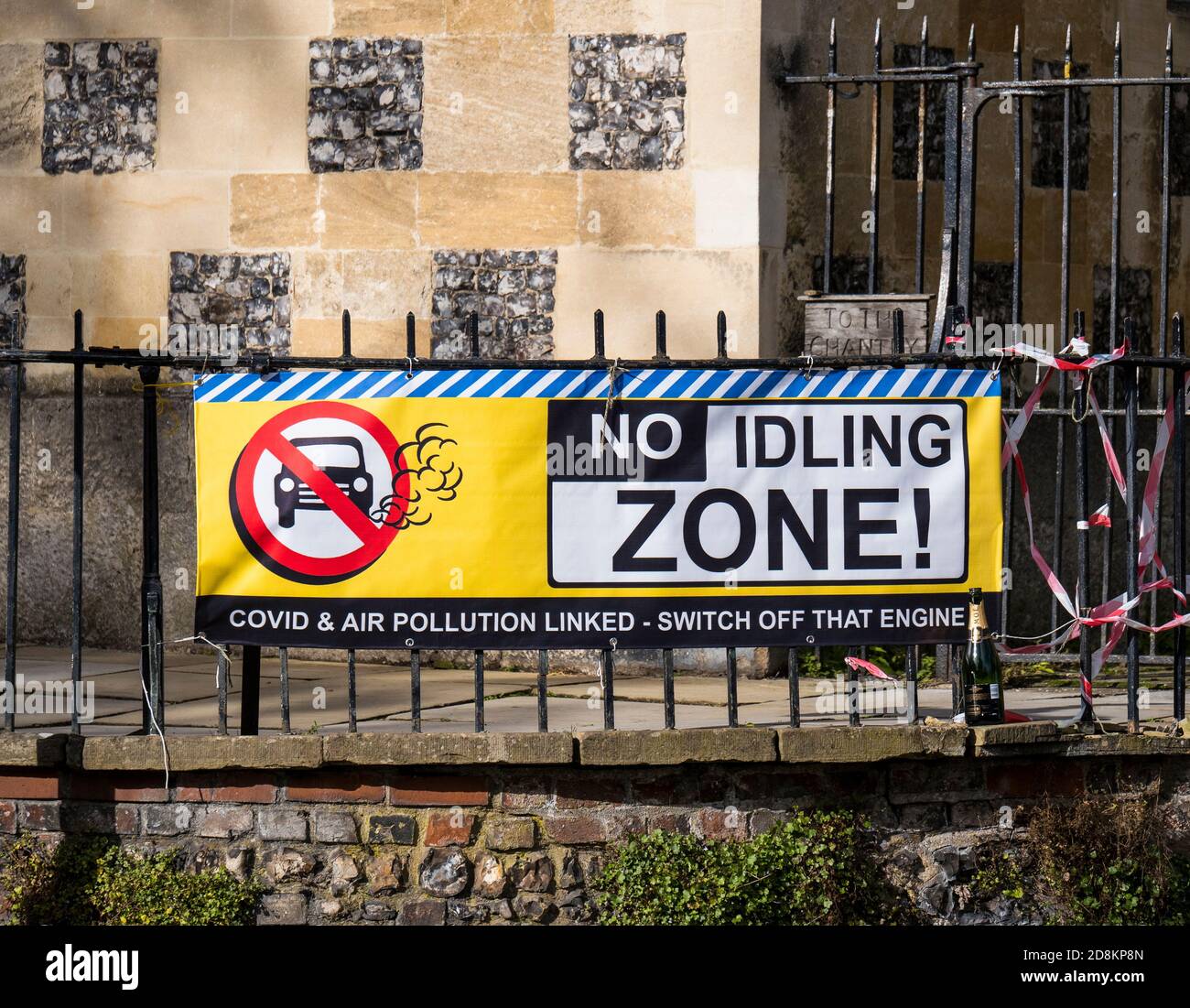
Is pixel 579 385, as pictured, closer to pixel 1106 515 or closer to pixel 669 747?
pixel 669 747

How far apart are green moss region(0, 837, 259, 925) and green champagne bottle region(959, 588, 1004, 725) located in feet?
8.85

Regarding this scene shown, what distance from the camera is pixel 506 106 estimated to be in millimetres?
8148

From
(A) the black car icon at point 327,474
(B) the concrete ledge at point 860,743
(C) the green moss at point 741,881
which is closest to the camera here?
(C) the green moss at point 741,881

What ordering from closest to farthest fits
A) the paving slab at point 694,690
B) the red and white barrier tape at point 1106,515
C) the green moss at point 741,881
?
the green moss at point 741,881, the red and white barrier tape at point 1106,515, the paving slab at point 694,690

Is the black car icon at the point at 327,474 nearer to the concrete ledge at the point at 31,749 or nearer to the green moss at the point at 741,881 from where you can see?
Answer: the concrete ledge at the point at 31,749

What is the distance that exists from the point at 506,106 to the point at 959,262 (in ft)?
8.91

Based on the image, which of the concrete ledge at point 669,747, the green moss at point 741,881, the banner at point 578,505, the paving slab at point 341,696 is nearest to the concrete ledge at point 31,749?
the paving slab at point 341,696

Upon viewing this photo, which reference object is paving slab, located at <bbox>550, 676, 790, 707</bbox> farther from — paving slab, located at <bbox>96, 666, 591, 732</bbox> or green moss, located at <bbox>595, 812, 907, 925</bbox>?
green moss, located at <bbox>595, 812, 907, 925</bbox>

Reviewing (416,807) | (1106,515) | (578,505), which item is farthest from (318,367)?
(1106,515)

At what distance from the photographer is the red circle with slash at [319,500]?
18.6 ft

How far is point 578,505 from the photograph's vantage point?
5.67m

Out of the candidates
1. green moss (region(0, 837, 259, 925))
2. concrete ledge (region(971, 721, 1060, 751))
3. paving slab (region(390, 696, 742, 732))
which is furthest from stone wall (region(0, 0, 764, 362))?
green moss (region(0, 837, 259, 925))

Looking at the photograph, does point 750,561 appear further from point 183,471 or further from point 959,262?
point 183,471

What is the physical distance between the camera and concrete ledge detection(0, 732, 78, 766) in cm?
554
